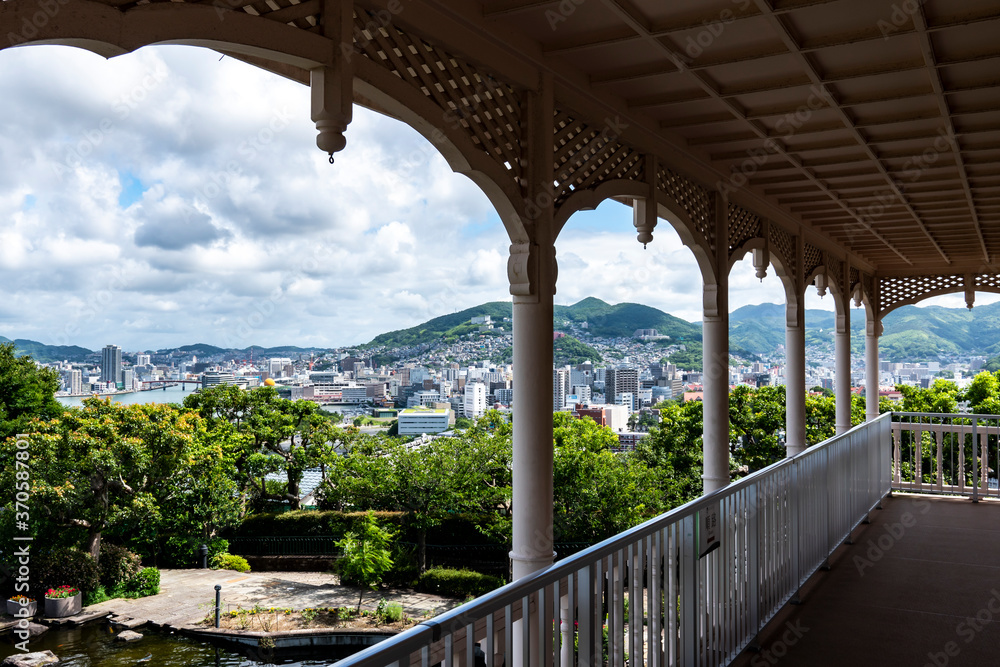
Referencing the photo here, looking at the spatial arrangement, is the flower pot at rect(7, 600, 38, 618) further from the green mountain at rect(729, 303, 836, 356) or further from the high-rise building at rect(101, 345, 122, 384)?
the green mountain at rect(729, 303, 836, 356)

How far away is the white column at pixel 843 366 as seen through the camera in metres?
9.38

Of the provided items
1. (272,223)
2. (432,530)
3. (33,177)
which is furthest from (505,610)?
(33,177)

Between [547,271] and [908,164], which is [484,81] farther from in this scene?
[908,164]

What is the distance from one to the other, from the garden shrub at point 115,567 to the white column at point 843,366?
2003 centimetres

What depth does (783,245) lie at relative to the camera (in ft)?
22.6

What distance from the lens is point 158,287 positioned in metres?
51.7

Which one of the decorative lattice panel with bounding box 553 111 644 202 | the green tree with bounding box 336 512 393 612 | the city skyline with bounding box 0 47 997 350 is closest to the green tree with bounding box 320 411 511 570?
the green tree with bounding box 336 512 393 612

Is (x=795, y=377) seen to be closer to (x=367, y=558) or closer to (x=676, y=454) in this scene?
(x=676, y=454)

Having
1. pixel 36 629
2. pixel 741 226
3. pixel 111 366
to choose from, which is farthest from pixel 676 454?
pixel 111 366

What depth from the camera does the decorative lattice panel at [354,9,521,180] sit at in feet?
7.93

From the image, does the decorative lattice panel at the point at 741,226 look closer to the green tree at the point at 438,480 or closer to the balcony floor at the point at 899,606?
the balcony floor at the point at 899,606

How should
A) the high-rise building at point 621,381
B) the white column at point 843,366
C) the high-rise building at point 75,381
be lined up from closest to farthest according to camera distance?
the white column at point 843,366
the high-rise building at point 75,381
the high-rise building at point 621,381

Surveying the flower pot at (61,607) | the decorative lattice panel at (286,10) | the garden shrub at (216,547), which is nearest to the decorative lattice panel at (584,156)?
the decorative lattice panel at (286,10)

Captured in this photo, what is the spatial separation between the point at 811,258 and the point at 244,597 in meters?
19.5
